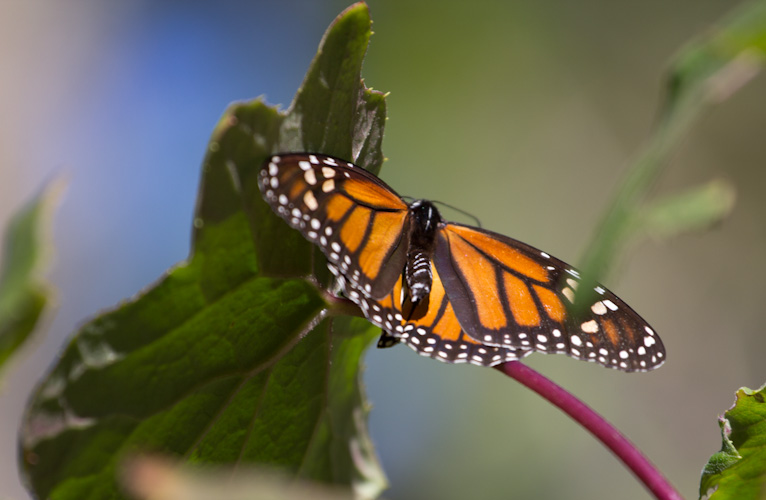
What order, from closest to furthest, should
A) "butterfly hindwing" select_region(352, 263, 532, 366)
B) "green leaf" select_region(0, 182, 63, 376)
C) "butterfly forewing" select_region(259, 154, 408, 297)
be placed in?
"green leaf" select_region(0, 182, 63, 376), "butterfly forewing" select_region(259, 154, 408, 297), "butterfly hindwing" select_region(352, 263, 532, 366)

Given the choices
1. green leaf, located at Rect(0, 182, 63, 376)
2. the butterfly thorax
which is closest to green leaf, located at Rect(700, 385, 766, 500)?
the butterfly thorax

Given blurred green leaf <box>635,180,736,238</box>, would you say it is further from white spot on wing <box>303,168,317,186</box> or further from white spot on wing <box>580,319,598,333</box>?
white spot on wing <box>580,319,598,333</box>

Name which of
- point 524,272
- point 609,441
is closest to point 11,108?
point 524,272

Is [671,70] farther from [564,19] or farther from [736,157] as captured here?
[564,19]

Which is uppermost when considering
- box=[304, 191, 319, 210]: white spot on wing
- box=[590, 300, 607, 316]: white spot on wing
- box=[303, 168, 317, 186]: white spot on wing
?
box=[303, 168, 317, 186]: white spot on wing

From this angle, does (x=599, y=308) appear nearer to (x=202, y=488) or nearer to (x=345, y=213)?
(x=345, y=213)

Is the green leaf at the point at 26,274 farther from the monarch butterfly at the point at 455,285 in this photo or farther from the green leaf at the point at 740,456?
the green leaf at the point at 740,456
